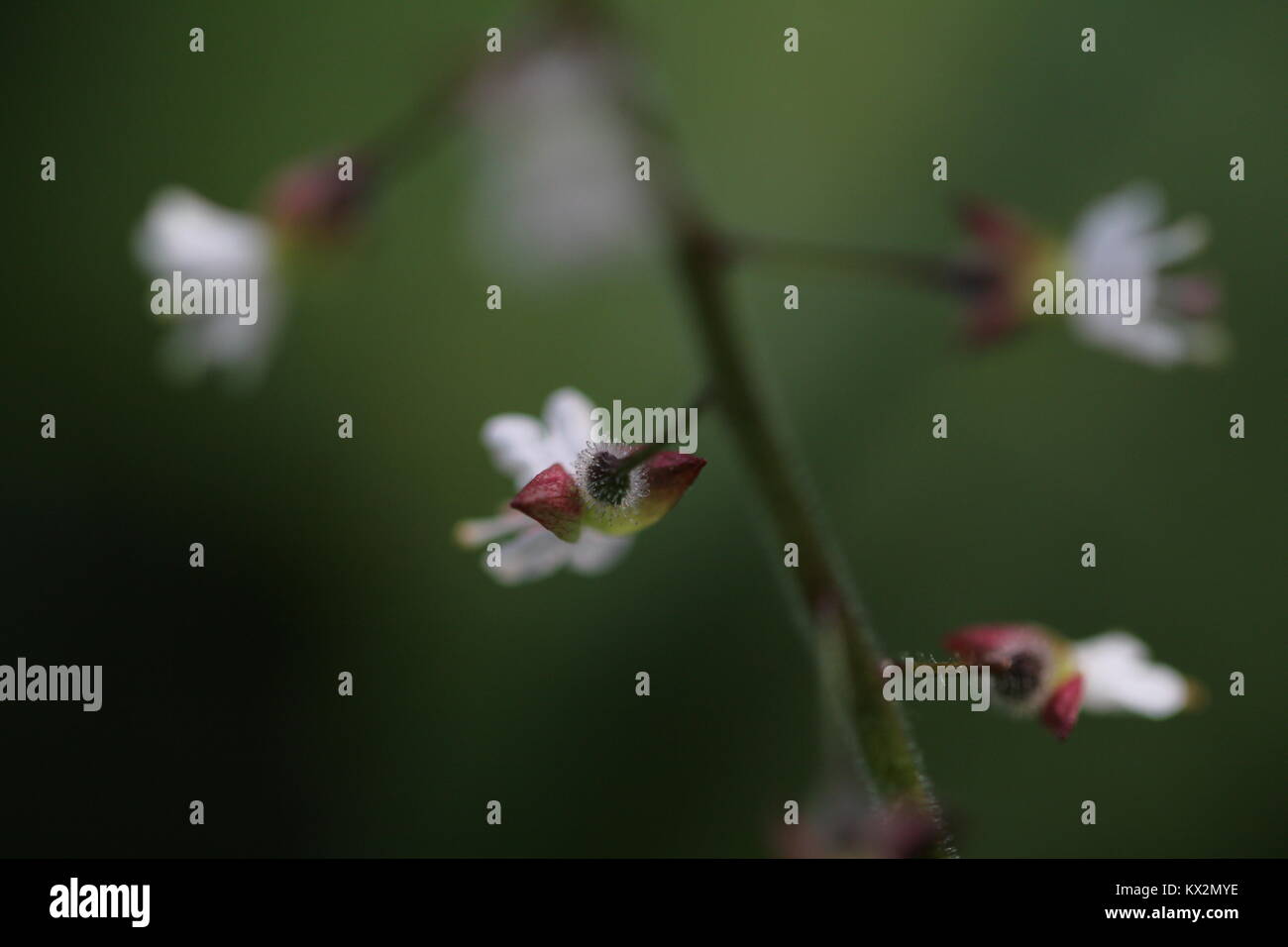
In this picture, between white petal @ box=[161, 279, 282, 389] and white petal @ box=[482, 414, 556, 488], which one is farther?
white petal @ box=[161, 279, 282, 389]

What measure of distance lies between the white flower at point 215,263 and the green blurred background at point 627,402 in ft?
2.02

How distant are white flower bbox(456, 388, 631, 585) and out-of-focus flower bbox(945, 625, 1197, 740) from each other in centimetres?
20

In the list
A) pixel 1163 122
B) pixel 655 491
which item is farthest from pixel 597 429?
pixel 1163 122

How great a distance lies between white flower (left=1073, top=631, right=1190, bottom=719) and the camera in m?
0.81

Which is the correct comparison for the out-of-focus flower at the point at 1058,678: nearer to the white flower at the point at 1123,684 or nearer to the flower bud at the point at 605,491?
the white flower at the point at 1123,684

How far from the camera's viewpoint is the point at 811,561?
81 cm

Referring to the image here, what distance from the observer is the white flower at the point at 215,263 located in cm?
114

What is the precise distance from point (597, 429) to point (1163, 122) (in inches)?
51.4

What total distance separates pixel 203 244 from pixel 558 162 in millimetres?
444

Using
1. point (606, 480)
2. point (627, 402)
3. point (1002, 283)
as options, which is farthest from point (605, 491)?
point (627, 402)

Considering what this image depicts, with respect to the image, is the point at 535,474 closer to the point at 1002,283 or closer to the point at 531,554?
the point at 531,554

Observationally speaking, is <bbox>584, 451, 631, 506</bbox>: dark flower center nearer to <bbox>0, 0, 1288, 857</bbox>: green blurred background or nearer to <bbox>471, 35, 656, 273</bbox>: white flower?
<bbox>471, 35, 656, 273</bbox>: white flower

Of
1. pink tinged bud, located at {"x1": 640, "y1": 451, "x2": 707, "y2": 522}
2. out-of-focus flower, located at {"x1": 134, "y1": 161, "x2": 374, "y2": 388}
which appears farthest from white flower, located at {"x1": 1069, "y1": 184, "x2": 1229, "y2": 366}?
out-of-focus flower, located at {"x1": 134, "y1": 161, "x2": 374, "y2": 388}

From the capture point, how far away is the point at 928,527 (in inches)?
69.9
